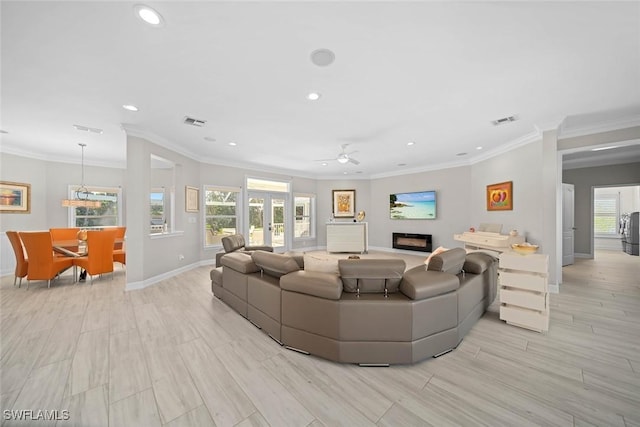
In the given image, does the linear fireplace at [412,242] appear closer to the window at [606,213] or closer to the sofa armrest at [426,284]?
the sofa armrest at [426,284]

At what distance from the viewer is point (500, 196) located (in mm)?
5008

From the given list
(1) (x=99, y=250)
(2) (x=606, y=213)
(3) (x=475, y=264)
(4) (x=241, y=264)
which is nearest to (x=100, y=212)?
(1) (x=99, y=250)

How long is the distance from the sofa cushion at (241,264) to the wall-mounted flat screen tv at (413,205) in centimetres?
592

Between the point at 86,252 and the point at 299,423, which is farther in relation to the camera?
the point at 86,252

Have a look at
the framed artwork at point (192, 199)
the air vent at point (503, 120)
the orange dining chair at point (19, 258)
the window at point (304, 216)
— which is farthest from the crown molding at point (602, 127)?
the orange dining chair at point (19, 258)

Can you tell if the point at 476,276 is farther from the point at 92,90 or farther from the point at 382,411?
the point at 92,90

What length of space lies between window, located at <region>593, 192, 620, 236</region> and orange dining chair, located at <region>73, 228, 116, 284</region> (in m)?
14.5

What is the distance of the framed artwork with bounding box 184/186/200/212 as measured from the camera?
17.1 feet

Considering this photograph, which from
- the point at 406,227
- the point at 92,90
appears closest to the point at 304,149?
the point at 92,90

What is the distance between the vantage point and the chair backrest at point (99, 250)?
4.13m

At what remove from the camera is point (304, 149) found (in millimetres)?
5168

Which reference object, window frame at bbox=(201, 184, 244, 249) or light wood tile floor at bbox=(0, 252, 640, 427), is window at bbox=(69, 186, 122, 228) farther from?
light wood tile floor at bbox=(0, 252, 640, 427)

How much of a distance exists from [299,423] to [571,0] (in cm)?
333

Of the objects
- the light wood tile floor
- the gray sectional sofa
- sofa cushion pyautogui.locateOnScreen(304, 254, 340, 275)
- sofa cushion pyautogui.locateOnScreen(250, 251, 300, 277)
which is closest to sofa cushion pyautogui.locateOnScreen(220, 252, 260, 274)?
sofa cushion pyautogui.locateOnScreen(250, 251, 300, 277)
